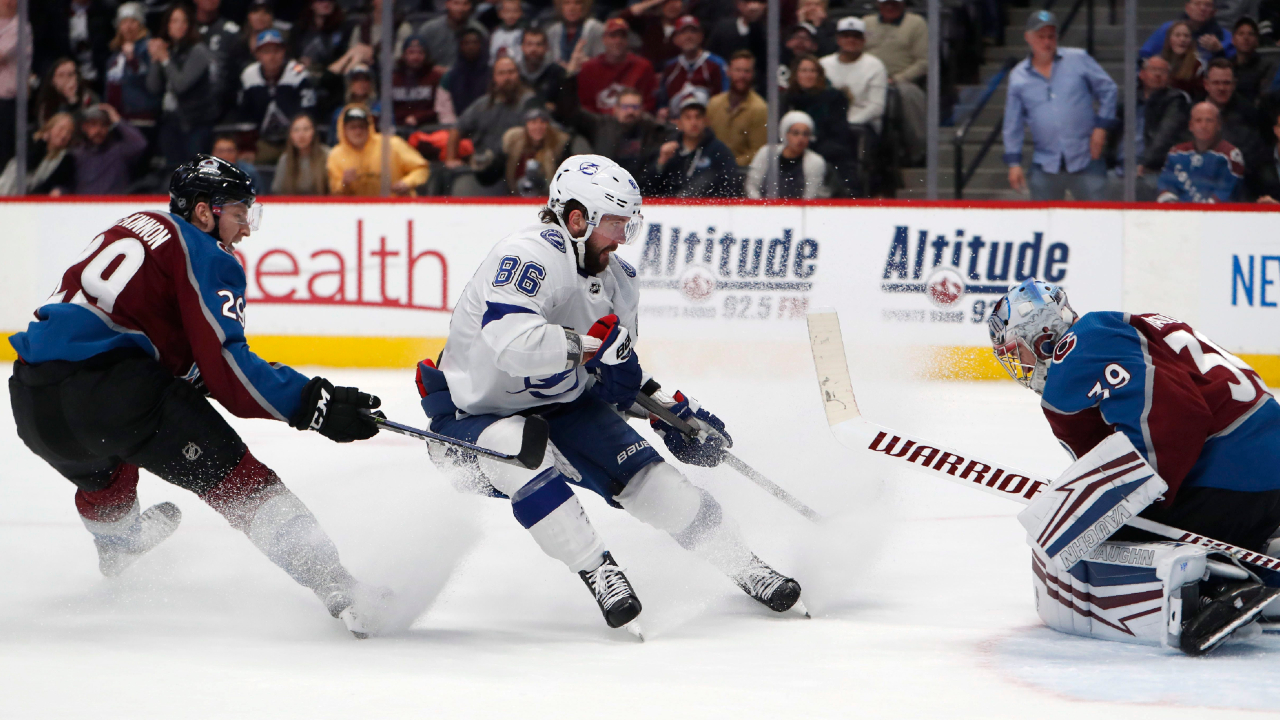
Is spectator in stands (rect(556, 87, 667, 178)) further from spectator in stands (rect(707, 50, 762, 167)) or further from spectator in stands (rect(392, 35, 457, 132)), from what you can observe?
spectator in stands (rect(392, 35, 457, 132))

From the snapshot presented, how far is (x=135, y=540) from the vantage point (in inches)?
135

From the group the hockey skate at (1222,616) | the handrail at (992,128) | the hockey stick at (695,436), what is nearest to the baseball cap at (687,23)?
the handrail at (992,128)

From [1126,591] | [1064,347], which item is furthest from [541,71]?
[1126,591]

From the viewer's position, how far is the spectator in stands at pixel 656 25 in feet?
25.7

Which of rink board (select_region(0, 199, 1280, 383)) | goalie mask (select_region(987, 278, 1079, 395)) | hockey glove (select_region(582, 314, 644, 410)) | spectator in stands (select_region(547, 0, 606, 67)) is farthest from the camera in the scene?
spectator in stands (select_region(547, 0, 606, 67))

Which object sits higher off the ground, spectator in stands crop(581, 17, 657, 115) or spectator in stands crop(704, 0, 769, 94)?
spectator in stands crop(704, 0, 769, 94)

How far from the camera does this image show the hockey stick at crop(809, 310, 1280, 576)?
295 centimetres

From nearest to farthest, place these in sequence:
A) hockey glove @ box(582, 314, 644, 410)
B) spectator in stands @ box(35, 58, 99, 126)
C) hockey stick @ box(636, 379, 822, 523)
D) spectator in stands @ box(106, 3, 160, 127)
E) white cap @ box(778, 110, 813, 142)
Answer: hockey glove @ box(582, 314, 644, 410) → hockey stick @ box(636, 379, 822, 523) → white cap @ box(778, 110, 813, 142) → spectator in stands @ box(35, 58, 99, 126) → spectator in stands @ box(106, 3, 160, 127)

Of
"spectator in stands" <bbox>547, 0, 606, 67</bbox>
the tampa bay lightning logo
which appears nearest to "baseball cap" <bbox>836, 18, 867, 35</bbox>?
"spectator in stands" <bbox>547, 0, 606, 67</bbox>

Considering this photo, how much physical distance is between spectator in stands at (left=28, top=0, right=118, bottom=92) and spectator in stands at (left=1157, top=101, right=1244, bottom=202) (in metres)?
6.41

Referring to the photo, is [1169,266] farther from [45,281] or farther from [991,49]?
[45,281]

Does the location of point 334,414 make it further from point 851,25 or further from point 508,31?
point 508,31

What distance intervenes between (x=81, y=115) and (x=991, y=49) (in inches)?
217

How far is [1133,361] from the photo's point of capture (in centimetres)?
258
